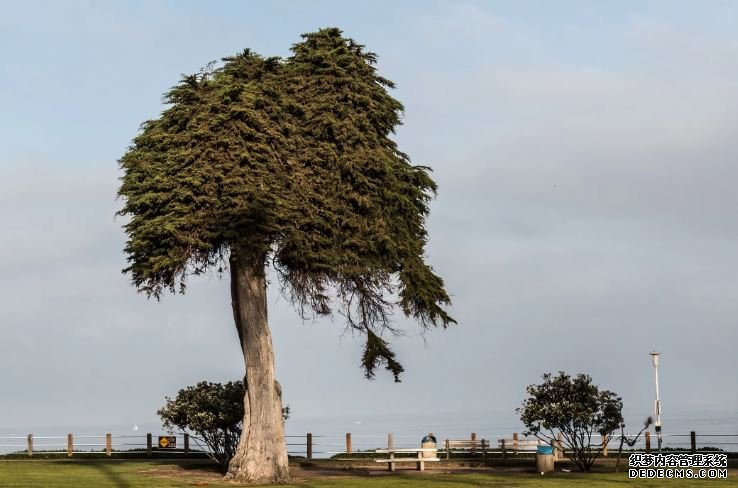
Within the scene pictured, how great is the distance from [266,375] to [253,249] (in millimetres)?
4636

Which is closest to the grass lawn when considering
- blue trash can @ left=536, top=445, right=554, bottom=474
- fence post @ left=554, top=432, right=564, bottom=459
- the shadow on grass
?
the shadow on grass

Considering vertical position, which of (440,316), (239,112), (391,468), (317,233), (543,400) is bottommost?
(391,468)

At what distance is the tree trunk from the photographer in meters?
37.6

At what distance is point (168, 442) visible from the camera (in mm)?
52969

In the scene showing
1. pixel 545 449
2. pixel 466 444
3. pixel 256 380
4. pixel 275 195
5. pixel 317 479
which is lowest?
pixel 317 479

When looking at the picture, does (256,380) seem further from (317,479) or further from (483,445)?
(483,445)

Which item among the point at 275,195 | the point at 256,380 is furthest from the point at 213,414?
the point at 275,195

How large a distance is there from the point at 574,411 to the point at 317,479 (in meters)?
9.19

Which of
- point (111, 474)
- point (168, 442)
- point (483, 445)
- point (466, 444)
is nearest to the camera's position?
point (111, 474)

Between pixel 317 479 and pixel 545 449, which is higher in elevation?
pixel 545 449

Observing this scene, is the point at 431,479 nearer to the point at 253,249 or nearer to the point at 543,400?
the point at 543,400

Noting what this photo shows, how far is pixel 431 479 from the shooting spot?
36438 millimetres

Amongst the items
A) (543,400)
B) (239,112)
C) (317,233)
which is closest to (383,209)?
(317,233)

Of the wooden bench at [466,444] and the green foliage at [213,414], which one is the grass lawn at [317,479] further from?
the wooden bench at [466,444]
